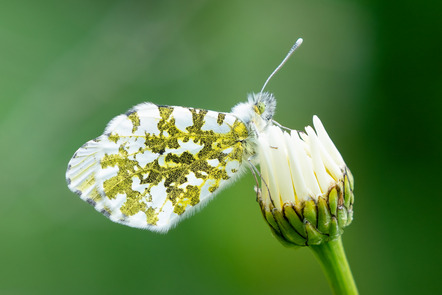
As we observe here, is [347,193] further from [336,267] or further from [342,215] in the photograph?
[336,267]

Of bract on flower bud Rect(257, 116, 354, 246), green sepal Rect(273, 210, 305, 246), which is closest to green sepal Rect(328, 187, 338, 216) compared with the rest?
bract on flower bud Rect(257, 116, 354, 246)

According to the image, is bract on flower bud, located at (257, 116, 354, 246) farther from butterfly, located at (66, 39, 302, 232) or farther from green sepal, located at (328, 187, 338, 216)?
butterfly, located at (66, 39, 302, 232)

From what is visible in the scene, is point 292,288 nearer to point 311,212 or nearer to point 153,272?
point 153,272

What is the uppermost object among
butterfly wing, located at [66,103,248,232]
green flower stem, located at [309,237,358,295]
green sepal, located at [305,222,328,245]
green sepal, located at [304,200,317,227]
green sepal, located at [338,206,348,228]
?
butterfly wing, located at [66,103,248,232]

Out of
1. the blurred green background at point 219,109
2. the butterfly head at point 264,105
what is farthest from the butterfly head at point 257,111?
the blurred green background at point 219,109

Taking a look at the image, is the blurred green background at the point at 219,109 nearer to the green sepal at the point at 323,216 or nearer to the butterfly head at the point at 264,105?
the butterfly head at the point at 264,105
